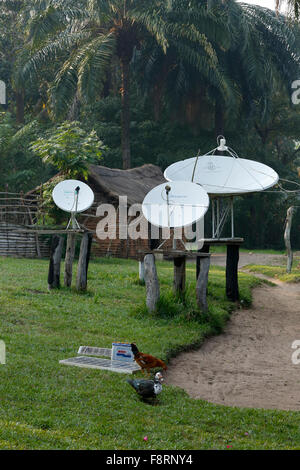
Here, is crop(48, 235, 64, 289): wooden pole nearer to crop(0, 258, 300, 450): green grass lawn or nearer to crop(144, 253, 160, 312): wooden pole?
crop(0, 258, 300, 450): green grass lawn

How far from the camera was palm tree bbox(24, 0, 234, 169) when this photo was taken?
2428 centimetres

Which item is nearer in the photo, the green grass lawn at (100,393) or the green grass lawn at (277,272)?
the green grass lawn at (100,393)

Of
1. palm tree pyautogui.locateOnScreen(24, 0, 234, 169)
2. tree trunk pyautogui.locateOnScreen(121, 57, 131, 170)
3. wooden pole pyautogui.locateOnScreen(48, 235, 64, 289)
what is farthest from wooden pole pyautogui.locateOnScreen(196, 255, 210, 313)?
tree trunk pyautogui.locateOnScreen(121, 57, 131, 170)

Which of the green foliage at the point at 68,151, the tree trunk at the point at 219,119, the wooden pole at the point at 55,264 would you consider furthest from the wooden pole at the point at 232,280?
the tree trunk at the point at 219,119

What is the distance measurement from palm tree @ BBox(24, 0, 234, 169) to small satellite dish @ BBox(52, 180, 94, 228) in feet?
38.3

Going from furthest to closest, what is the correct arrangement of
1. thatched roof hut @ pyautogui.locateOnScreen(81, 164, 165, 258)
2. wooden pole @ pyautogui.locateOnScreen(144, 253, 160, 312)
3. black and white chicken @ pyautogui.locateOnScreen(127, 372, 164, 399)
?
thatched roof hut @ pyautogui.locateOnScreen(81, 164, 165, 258)
wooden pole @ pyautogui.locateOnScreen(144, 253, 160, 312)
black and white chicken @ pyautogui.locateOnScreen(127, 372, 164, 399)

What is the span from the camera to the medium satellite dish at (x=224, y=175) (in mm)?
12773

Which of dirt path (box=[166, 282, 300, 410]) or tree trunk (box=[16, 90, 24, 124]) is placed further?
tree trunk (box=[16, 90, 24, 124])

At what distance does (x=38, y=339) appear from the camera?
8.63 metres

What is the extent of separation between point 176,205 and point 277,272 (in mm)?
10248

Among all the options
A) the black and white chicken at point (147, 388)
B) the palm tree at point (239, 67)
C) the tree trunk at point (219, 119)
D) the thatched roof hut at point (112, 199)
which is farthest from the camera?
the tree trunk at point (219, 119)

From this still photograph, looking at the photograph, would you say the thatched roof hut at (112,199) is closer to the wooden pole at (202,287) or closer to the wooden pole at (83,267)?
the wooden pole at (83,267)

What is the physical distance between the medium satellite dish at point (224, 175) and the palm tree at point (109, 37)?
11603 millimetres

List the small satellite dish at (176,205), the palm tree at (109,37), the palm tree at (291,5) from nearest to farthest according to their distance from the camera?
the small satellite dish at (176,205) < the palm tree at (291,5) < the palm tree at (109,37)
